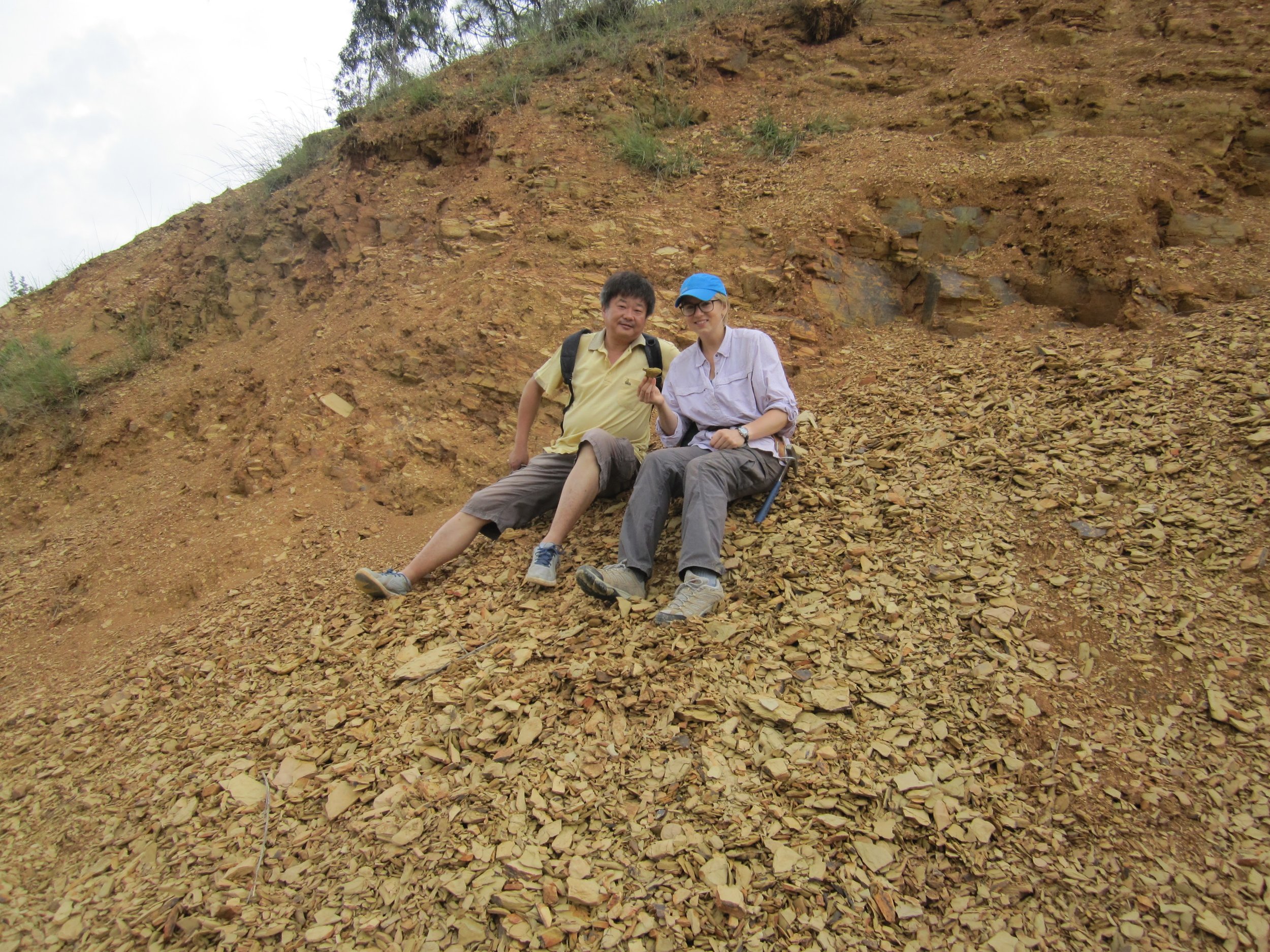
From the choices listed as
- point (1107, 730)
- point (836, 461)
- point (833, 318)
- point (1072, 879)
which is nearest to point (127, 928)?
point (1072, 879)

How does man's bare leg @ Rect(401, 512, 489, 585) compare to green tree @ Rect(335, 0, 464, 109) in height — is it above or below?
below

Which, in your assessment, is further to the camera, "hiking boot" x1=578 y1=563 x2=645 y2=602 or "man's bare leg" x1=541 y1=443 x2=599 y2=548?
"man's bare leg" x1=541 y1=443 x2=599 y2=548

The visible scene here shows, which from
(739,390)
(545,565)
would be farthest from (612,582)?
(739,390)

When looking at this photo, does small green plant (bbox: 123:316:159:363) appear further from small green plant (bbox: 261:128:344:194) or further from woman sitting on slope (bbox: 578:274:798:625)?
woman sitting on slope (bbox: 578:274:798:625)

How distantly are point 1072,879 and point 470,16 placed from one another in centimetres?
1047

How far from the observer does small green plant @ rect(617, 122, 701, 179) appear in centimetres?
591

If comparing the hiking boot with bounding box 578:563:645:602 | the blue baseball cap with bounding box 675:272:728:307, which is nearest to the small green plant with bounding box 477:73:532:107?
the blue baseball cap with bounding box 675:272:728:307

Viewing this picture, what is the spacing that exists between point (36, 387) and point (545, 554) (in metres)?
5.79

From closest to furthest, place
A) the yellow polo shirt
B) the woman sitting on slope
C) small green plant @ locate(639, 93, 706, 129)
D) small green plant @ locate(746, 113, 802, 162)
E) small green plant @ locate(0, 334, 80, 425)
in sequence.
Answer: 1. the woman sitting on slope
2. the yellow polo shirt
3. small green plant @ locate(746, 113, 802, 162)
4. small green plant @ locate(0, 334, 80, 425)
5. small green plant @ locate(639, 93, 706, 129)

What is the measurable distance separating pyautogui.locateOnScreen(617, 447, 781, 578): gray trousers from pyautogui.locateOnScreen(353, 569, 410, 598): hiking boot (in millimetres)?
1094

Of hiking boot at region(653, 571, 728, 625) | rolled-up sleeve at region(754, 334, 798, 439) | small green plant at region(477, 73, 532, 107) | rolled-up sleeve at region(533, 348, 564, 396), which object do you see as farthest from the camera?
small green plant at region(477, 73, 532, 107)

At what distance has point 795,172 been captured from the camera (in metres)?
5.66

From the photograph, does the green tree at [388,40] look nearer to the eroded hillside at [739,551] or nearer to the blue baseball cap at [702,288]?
the eroded hillside at [739,551]

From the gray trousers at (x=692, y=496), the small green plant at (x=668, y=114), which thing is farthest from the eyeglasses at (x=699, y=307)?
the small green plant at (x=668, y=114)
